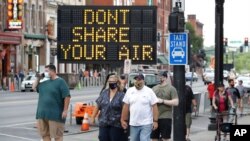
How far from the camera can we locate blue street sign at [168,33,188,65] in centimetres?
1775

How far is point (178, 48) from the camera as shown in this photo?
17922 millimetres

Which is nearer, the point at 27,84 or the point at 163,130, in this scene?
the point at 163,130

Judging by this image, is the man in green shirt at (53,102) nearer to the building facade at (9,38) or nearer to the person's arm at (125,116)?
the person's arm at (125,116)

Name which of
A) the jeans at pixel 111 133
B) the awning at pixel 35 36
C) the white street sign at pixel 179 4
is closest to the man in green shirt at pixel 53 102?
the jeans at pixel 111 133

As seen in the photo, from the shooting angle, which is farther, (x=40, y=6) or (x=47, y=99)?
(x=40, y=6)

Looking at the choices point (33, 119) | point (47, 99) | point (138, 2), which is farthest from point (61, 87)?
point (138, 2)

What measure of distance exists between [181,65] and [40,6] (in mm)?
59377

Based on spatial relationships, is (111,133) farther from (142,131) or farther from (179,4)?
(179,4)

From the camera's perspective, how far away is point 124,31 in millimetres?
26156

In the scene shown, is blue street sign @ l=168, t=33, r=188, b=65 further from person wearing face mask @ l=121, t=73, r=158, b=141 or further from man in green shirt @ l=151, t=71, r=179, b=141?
person wearing face mask @ l=121, t=73, r=158, b=141

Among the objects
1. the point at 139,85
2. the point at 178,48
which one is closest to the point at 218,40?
the point at 178,48

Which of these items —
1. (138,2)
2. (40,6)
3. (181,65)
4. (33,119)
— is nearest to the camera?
(181,65)

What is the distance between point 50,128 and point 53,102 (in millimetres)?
548

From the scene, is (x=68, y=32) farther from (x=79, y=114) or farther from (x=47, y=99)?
(x=47, y=99)
